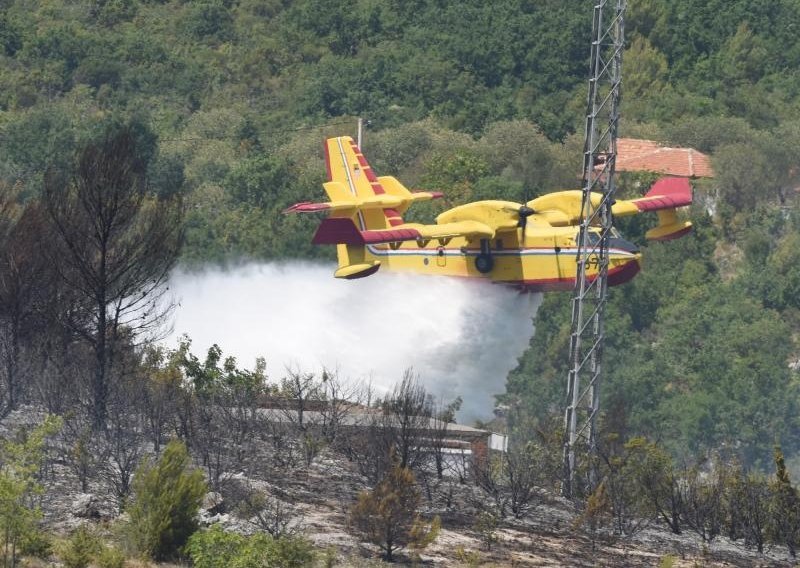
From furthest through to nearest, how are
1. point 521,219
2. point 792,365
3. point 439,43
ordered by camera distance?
point 439,43 < point 792,365 < point 521,219

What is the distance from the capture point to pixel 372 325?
63344 mm

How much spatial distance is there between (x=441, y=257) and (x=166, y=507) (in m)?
27.0

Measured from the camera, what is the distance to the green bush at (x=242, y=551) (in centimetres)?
3064

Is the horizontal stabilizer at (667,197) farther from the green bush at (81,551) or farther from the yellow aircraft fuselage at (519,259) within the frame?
the green bush at (81,551)

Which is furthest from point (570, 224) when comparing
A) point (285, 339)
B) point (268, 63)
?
point (268, 63)

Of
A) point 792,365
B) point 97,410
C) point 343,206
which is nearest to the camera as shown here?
point 97,410

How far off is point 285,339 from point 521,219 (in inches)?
460

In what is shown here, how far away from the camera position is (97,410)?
40312mm

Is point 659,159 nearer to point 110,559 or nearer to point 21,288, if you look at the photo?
point 21,288

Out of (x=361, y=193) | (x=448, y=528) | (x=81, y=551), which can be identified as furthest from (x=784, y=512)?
(x=361, y=193)

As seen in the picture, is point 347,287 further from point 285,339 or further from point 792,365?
point 792,365

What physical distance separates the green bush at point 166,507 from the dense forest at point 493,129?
18331 mm

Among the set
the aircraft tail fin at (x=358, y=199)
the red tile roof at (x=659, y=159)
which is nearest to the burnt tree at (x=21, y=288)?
the aircraft tail fin at (x=358, y=199)

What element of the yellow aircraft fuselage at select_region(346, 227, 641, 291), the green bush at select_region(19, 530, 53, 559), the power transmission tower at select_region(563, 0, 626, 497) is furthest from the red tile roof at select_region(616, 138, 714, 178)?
the green bush at select_region(19, 530, 53, 559)
